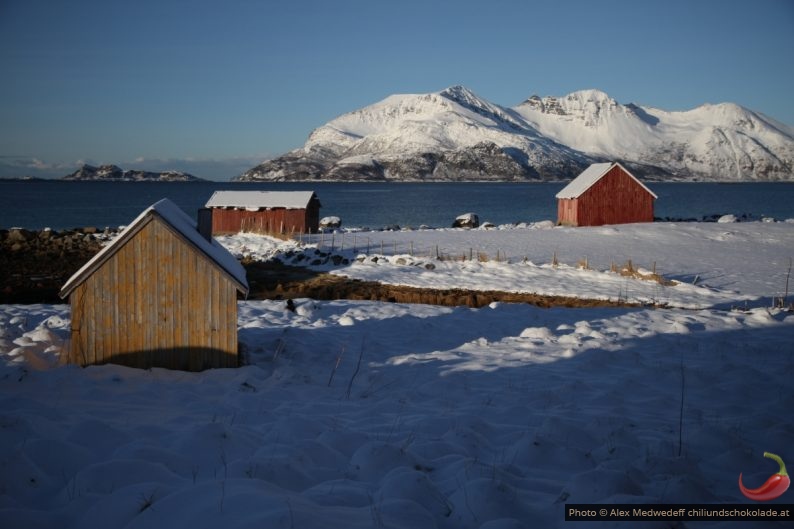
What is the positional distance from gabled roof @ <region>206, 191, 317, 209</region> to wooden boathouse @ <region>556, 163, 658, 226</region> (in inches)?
869

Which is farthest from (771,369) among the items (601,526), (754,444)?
(601,526)

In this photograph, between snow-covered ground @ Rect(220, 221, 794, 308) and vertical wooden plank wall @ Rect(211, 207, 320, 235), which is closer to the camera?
→ snow-covered ground @ Rect(220, 221, 794, 308)

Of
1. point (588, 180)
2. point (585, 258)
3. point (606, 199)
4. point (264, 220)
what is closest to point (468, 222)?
point (588, 180)

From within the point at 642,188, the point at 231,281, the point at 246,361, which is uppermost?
the point at 642,188

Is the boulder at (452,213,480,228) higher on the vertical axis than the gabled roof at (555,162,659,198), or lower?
lower

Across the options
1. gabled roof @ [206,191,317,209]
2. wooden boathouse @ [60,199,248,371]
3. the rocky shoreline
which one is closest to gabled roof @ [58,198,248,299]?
wooden boathouse @ [60,199,248,371]

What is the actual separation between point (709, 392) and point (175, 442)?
767 cm

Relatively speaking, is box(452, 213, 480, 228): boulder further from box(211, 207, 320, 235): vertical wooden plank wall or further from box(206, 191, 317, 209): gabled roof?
box(211, 207, 320, 235): vertical wooden plank wall

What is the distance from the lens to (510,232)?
43500 mm

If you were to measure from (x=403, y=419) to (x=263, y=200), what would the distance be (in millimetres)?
38851

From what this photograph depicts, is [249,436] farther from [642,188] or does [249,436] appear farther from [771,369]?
[642,188]

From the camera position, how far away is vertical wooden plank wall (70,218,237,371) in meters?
9.73

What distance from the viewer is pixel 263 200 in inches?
1746

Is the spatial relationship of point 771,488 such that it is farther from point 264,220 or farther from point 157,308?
point 264,220
